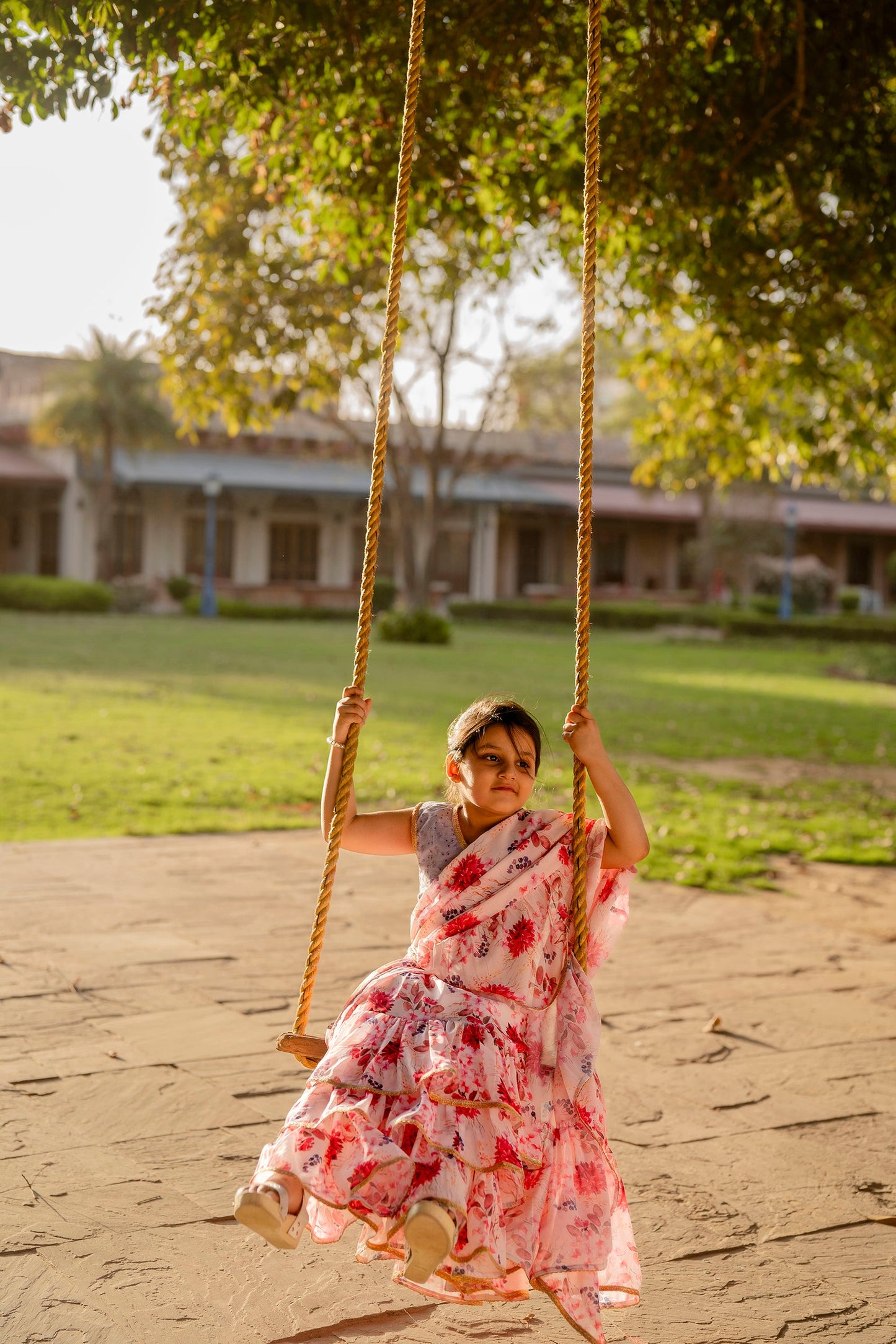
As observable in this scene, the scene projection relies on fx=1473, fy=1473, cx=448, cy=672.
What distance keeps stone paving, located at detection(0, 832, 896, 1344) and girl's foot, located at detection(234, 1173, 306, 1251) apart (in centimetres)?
25

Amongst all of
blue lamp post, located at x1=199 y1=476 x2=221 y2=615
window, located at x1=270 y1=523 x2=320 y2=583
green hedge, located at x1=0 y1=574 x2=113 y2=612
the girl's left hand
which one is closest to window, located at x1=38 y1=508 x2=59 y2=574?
window, located at x1=270 y1=523 x2=320 y2=583

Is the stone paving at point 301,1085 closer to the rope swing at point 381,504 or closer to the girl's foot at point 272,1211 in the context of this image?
the girl's foot at point 272,1211

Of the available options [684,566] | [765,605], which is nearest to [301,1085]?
[765,605]

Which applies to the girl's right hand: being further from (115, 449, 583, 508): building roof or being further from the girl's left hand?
(115, 449, 583, 508): building roof

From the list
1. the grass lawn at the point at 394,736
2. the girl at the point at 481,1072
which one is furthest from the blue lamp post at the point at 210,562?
the girl at the point at 481,1072

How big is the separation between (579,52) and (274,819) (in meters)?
3.91

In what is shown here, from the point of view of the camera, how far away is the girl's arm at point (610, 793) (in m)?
2.51

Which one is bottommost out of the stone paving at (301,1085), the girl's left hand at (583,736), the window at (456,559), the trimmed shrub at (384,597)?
the stone paving at (301,1085)

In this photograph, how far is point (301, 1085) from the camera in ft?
11.4

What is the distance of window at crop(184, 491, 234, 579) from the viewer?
33.7 m

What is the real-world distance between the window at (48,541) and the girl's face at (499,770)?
3276 cm

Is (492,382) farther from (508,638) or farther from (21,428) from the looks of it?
(21,428)

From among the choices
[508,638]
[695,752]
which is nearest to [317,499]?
[508,638]

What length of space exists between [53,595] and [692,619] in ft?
41.4
